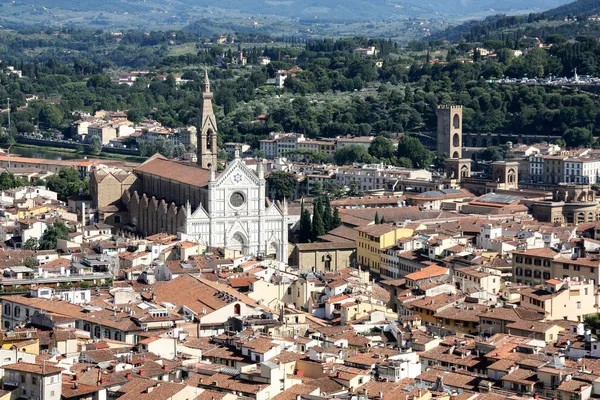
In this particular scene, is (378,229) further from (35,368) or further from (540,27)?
(540,27)

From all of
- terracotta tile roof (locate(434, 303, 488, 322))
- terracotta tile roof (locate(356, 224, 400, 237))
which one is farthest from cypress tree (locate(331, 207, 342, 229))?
terracotta tile roof (locate(434, 303, 488, 322))

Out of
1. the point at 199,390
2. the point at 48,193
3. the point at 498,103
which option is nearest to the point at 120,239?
the point at 48,193

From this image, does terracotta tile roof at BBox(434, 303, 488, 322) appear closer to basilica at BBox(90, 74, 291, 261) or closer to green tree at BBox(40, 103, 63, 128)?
basilica at BBox(90, 74, 291, 261)

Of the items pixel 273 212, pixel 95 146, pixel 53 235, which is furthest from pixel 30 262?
pixel 95 146

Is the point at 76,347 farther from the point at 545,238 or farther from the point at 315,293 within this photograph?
the point at 545,238

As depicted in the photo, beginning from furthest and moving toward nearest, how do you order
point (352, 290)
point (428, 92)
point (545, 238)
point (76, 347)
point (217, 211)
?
point (428, 92)
point (217, 211)
point (545, 238)
point (352, 290)
point (76, 347)

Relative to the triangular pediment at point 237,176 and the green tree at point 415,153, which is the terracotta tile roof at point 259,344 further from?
the green tree at point 415,153

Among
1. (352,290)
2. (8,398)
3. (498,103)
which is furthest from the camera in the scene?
(498,103)
